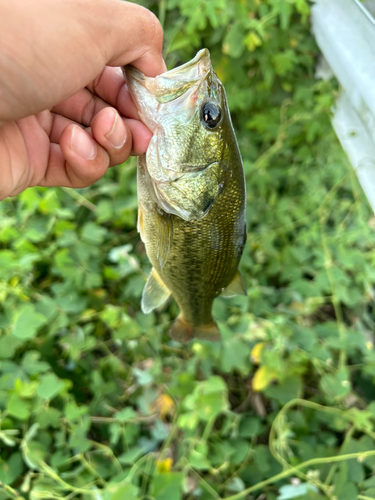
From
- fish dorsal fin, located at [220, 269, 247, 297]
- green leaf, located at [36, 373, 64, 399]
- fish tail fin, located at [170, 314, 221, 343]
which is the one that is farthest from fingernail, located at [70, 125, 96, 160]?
green leaf, located at [36, 373, 64, 399]

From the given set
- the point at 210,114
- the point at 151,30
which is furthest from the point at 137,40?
the point at 210,114

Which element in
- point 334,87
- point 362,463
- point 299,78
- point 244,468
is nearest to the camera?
point 362,463

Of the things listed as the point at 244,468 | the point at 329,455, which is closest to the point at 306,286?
the point at 329,455

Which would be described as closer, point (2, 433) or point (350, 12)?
point (2, 433)

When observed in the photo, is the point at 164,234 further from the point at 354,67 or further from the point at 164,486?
the point at 354,67

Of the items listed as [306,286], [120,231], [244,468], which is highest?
[120,231]

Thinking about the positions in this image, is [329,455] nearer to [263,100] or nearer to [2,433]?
[2,433]
